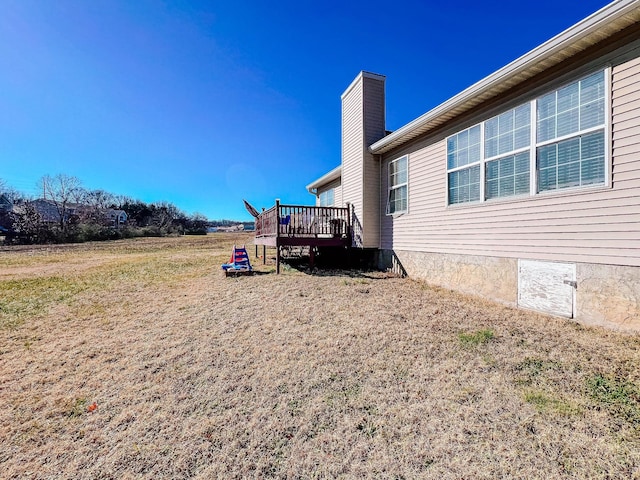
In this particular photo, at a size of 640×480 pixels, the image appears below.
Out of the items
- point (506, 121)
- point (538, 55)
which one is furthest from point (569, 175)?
point (538, 55)

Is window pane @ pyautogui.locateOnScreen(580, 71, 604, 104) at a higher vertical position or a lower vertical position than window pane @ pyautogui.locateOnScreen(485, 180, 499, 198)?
higher

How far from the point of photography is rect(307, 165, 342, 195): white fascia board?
11.2 meters

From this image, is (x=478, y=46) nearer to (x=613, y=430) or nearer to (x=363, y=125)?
(x=363, y=125)

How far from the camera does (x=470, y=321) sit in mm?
4340

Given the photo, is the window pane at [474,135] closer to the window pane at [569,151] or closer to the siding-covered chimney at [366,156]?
the window pane at [569,151]

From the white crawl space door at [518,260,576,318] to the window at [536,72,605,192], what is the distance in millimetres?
1193

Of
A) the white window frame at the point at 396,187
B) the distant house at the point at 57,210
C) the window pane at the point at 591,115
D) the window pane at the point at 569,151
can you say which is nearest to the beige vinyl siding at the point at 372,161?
the white window frame at the point at 396,187

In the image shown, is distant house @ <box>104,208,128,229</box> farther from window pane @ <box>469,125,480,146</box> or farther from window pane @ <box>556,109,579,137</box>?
window pane @ <box>556,109,579,137</box>

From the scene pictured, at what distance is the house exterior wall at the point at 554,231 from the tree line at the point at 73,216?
112 feet

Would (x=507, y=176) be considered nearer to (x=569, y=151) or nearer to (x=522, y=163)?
(x=522, y=163)

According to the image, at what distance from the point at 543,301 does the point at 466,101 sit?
147 inches

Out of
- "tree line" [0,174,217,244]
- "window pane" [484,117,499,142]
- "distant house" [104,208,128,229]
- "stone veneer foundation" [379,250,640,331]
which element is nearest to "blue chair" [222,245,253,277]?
"stone veneer foundation" [379,250,640,331]

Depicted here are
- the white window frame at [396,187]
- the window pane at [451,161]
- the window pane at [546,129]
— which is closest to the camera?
the window pane at [546,129]

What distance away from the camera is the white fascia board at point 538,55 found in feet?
11.2
